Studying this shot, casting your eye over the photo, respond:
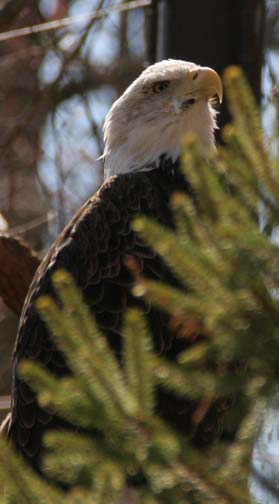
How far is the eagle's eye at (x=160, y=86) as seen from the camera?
13.8 ft

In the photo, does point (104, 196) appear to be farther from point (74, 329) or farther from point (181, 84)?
point (74, 329)

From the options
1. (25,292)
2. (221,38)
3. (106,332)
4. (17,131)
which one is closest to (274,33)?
(17,131)

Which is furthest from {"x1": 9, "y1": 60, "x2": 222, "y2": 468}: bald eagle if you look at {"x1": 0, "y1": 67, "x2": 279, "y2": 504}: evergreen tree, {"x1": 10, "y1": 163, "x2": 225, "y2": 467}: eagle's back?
{"x1": 0, "y1": 67, "x2": 279, "y2": 504}: evergreen tree

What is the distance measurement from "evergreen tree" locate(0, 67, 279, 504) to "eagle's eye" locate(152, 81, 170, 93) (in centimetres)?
259

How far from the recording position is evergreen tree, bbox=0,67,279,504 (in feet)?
5.24

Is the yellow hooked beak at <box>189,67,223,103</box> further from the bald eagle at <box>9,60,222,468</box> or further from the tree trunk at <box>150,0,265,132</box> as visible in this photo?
the tree trunk at <box>150,0,265,132</box>

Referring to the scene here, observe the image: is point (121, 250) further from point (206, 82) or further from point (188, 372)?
point (188, 372)

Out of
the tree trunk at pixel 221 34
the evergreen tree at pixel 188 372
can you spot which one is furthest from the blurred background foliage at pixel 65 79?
the evergreen tree at pixel 188 372

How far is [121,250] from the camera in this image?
3.72 metres

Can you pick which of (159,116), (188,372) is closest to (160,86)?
(159,116)

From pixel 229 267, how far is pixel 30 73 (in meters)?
6.22

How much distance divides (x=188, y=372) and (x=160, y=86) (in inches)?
108

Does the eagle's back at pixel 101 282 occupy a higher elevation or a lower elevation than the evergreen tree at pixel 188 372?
lower

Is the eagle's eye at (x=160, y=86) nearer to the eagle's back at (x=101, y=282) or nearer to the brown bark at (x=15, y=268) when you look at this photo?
the eagle's back at (x=101, y=282)
